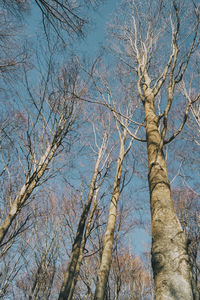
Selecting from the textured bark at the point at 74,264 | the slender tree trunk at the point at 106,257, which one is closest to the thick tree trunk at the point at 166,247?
the slender tree trunk at the point at 106,257

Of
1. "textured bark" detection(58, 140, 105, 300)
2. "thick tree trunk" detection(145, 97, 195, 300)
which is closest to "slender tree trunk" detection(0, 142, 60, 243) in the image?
"textured bark" detection(58, 140, 105, 300)

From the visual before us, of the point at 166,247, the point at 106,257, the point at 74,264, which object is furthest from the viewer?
the point at 74,264

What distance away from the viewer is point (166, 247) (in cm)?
129

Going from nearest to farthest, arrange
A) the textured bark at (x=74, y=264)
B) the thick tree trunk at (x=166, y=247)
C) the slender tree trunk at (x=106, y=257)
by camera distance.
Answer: the thick tree trunk at (x=166, y=247) < the slender tree trunk at (x=106, y=257) < the textured bark at (x=74, y=264)

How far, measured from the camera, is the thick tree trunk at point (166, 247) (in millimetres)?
1104

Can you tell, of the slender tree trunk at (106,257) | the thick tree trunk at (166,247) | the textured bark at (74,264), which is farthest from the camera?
the textured bark at (74,264)

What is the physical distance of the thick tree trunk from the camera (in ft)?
3.62

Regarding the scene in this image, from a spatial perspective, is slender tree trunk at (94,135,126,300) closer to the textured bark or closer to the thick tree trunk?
the textured bark

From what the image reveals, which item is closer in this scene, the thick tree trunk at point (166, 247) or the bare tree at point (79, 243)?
the thick tree trunk at point (166, 247)

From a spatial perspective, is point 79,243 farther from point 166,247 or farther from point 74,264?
point 166,247

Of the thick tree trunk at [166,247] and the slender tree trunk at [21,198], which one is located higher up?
the slender tree trunk at [21,198]

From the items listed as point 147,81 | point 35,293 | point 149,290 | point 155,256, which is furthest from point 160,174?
point 149,290

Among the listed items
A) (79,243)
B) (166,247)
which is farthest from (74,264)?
(166,247)

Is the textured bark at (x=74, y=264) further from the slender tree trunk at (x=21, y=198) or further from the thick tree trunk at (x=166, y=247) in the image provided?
the thick tree trunk at (x=166, y=247)
